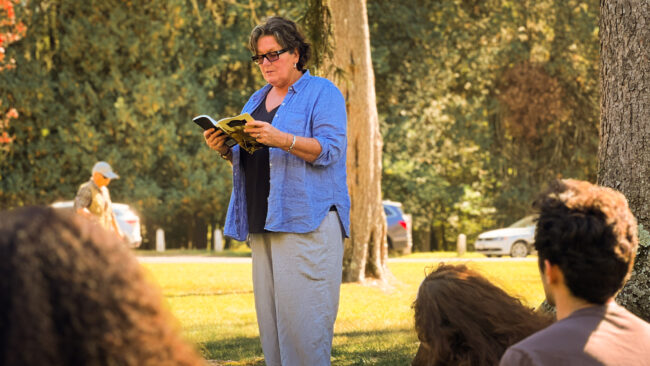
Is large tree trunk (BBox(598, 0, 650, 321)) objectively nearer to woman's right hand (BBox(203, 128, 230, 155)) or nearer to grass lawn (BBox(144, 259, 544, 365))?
grass lawn (BBox(144, 259, 544, 365))

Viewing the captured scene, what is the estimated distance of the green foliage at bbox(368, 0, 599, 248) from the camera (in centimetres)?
2680

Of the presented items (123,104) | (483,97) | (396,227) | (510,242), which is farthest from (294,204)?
(483,97)

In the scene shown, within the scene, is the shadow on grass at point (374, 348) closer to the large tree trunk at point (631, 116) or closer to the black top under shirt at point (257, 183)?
the large tree trunk at point (631, 116)

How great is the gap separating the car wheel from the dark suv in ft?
9.31

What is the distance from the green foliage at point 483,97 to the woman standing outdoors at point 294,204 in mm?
21711

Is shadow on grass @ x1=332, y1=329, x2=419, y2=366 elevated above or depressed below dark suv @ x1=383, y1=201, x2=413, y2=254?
above

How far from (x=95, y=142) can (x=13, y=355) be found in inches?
971

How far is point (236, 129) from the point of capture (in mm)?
3807

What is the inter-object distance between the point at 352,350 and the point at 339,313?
9.31 feet

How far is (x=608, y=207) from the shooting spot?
2.15 meters

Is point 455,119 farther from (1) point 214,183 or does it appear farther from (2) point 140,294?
(2) point 140,294

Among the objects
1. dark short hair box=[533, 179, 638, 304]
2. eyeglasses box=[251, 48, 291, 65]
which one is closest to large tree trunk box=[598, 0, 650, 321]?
eyeglasses box=[251, 48, 291, 65]

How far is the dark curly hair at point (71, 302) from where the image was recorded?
3.45ft

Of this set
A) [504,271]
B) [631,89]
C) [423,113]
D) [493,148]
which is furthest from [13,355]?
[493,148]
